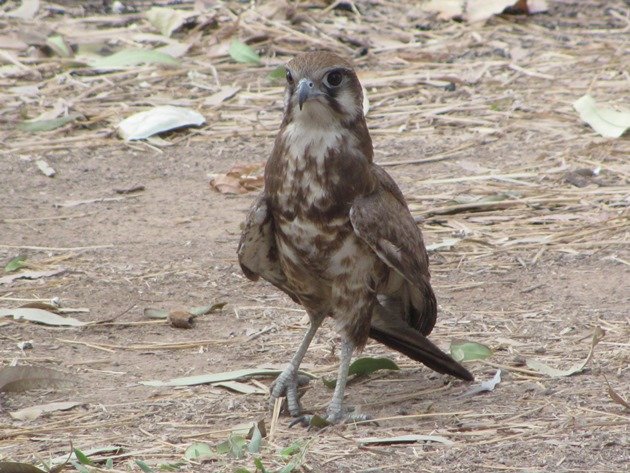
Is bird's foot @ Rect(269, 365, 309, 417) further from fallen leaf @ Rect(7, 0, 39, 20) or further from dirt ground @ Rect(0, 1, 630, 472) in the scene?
fallen leaf @ Rect(7, 0, 39, 20)

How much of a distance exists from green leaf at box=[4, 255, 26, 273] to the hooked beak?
242cm

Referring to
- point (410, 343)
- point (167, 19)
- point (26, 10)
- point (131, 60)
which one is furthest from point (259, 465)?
point (26, 10)

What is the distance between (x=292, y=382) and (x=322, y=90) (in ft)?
4.10

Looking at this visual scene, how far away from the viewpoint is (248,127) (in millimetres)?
8859

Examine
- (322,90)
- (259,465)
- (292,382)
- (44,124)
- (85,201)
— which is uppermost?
(322,90)

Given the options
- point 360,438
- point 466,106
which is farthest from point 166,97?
point 360,438

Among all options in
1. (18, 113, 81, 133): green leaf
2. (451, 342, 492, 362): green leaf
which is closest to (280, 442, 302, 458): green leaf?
(451, 342, 492, 362): green leaf

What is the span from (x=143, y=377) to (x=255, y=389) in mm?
523

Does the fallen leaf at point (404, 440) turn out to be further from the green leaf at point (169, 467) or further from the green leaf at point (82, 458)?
the green leaf at point (82, 458)

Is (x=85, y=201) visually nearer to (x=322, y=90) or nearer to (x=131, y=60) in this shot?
(x=131, y=60)

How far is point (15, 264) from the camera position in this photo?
21.5 ft

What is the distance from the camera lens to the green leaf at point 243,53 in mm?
9930

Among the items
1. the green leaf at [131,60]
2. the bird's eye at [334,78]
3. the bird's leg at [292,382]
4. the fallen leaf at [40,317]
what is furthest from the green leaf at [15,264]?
the green leaf at [131,60]

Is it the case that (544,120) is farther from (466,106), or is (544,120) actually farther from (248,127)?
(248,127)
